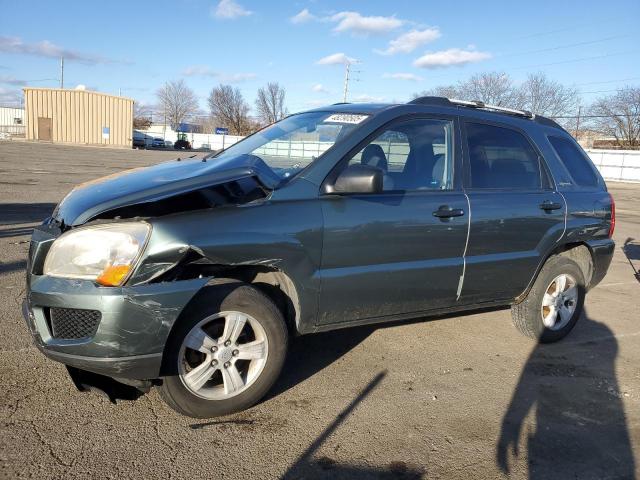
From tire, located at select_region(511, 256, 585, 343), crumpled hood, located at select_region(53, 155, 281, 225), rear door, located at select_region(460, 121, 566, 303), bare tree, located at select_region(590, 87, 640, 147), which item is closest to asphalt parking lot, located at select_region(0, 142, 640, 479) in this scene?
tire, located at select_region(511, 256, 585, 343)

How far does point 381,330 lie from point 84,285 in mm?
2700

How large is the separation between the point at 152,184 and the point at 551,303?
11.3 ft

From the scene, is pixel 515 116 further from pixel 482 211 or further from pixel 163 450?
pixel 163 450

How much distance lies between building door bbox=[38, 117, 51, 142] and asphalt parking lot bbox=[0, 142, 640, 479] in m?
62.0

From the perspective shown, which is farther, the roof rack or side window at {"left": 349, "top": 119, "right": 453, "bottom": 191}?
the roof rack

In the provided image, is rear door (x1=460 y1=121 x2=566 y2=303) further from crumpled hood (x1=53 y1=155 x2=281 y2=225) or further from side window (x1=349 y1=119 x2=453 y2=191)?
crumpled hood (x1=53 y1=155 x2=281 y2=225)

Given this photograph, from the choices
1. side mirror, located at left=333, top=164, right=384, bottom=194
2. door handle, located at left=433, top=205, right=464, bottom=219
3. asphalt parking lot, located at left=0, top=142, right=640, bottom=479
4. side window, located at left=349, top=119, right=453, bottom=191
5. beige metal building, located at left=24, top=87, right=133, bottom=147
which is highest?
beige metal building, located at left=24, top=87, right=133, bottom=147

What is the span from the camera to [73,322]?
8.95 feet

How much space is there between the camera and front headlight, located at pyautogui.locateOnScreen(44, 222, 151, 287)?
2.69m

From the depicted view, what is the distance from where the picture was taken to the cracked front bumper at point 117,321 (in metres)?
2.65

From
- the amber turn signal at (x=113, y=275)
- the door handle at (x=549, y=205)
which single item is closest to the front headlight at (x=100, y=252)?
the amber turn signal at (x=113, y=275)

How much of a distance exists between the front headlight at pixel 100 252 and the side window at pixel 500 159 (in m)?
2.48

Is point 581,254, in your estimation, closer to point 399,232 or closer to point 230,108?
point 399,232

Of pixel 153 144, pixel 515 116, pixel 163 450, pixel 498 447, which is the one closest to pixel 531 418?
pixel 498 447
